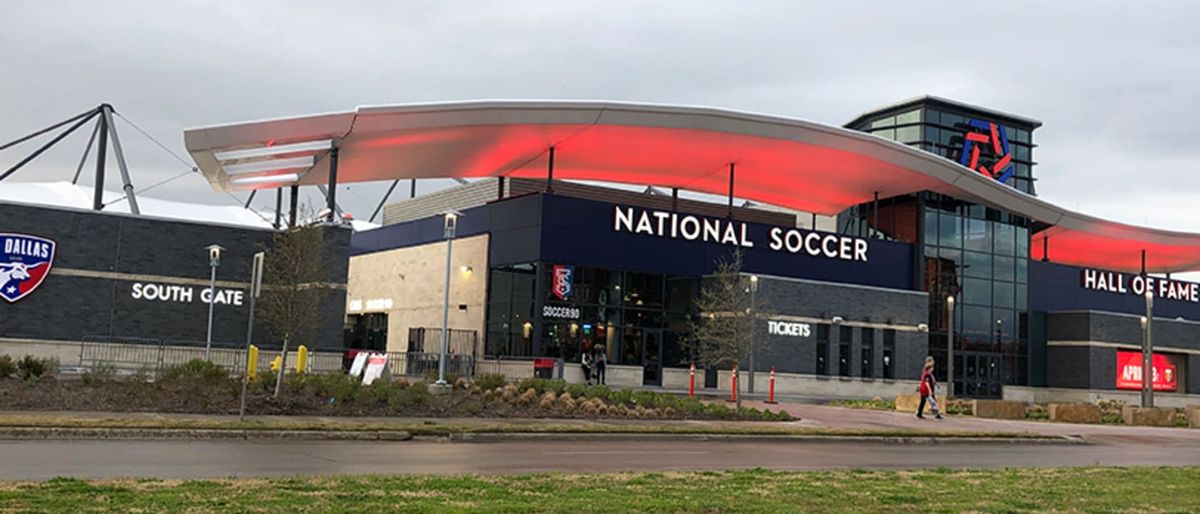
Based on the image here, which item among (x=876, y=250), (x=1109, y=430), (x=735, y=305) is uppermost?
(x=876, y=250)

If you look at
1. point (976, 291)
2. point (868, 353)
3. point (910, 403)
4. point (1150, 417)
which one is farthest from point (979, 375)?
point (1150, 417)

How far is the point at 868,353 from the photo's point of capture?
158 ft

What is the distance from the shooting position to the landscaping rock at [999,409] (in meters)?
33.8

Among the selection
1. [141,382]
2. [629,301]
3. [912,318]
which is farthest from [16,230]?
[912,318]

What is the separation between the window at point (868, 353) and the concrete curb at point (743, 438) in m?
21.7

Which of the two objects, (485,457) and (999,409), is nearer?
(485,457)

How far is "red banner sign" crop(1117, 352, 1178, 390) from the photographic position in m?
56.7

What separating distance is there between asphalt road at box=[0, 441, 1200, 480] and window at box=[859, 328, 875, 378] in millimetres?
24950

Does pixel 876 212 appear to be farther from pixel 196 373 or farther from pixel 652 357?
pixel 196 373

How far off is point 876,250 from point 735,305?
721 inches

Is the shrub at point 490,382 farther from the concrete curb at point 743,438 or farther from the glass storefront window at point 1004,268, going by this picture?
the glass storefront window at point 1004,268

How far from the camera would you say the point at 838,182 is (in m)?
50.4

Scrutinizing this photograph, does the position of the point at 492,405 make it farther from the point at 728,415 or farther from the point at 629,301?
the point at 629,301

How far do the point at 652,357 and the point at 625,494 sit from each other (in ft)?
114
